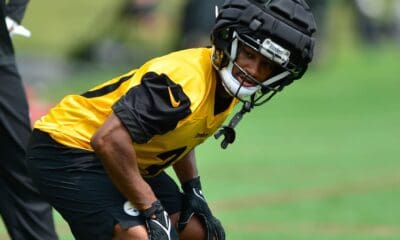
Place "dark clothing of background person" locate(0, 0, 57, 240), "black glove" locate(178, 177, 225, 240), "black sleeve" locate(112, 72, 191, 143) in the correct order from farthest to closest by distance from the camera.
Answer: "dark clothing of background person" locate(0, 0, 57, 240)
"black glove" locate(178, 177, 225, 240)
"black sleeve" locate(112, 72, 191, 143)

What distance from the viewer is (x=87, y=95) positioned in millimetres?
6062

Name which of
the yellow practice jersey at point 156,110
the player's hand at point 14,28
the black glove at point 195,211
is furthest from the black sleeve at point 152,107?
the player's hand at point 14,28

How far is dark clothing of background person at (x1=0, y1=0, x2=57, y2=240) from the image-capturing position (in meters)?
7.19

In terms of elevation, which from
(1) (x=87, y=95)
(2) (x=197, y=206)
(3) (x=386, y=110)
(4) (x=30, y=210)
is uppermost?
(1) (x=87, y=95)

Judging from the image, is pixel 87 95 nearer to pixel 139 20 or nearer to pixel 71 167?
pixel 71 167

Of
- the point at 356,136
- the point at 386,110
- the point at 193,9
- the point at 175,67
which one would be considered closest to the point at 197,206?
the point at 175,67

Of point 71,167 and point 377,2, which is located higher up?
point 71,167

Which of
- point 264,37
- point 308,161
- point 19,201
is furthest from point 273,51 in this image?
point 308,161

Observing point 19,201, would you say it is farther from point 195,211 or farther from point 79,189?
point 79,189

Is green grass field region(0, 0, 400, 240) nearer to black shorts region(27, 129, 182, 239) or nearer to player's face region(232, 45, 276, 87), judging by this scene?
black shorts region(27, 129, 182, 239)

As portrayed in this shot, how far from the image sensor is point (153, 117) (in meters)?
5.50

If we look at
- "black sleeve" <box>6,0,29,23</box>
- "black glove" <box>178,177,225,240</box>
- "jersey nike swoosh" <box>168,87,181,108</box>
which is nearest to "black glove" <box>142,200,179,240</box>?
"jersey nike swoosh" <box>168,87,181,108</box>

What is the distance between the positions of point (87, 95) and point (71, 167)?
0.38 metres

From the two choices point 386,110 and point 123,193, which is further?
point 386,110
